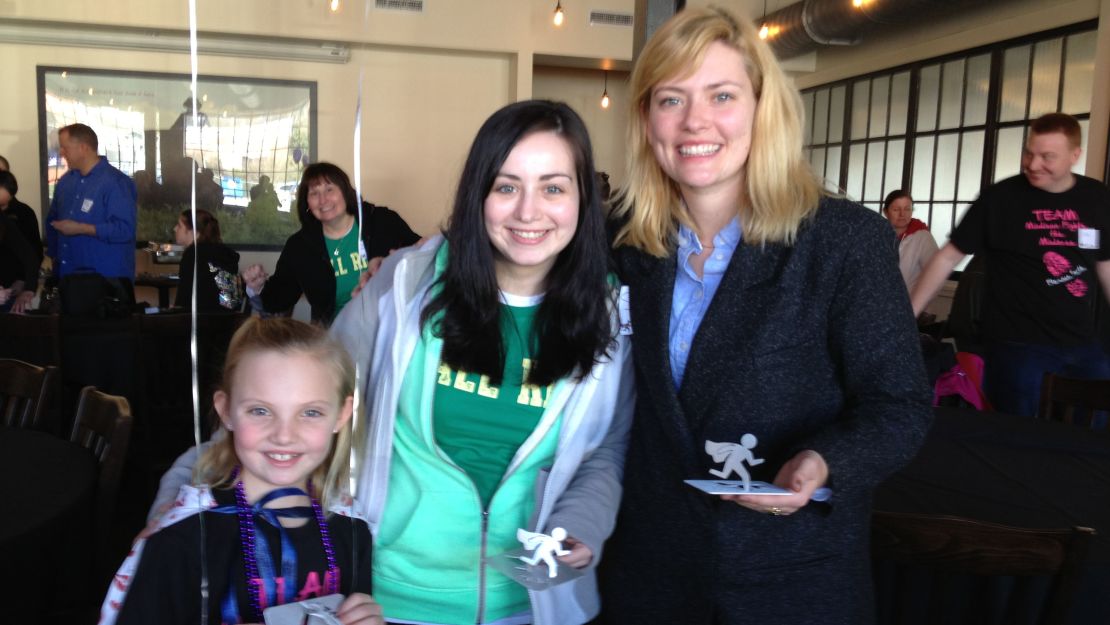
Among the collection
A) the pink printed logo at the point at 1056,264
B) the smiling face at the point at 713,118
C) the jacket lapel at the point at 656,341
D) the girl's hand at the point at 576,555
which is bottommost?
the girl's hand at the point at 576,555

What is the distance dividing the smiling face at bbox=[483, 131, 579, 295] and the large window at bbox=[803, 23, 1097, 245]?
15.1 ft

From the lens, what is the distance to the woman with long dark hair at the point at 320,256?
1837 mm

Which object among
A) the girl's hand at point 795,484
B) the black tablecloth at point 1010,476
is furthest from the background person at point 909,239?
the girl's hand at point 795,484

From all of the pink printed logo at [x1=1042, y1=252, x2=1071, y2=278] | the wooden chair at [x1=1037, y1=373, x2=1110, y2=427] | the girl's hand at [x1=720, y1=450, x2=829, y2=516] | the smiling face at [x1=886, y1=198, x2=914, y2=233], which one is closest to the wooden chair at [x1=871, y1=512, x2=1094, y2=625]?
the girl's hand at [x1=720, y1=450, x2=829, y2=516]

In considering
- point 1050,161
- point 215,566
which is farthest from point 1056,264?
point 215,566

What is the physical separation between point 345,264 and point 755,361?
1.22 meters

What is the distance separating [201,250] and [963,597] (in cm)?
147

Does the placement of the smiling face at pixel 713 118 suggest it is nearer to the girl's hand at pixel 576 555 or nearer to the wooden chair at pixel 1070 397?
the girl's hand at pixel 576 555

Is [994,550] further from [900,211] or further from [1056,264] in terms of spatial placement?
[900,211]

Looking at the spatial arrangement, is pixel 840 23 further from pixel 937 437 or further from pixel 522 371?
pixel 522 371

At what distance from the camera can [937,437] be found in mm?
2152

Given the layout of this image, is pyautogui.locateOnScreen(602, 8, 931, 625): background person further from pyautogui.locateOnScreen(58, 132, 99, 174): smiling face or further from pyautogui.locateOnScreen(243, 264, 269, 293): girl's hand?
pyautogui.locateOnScreen(58, 132, 99, 174): smiling face

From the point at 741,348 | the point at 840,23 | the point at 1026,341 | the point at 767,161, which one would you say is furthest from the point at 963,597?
the point at 840,23

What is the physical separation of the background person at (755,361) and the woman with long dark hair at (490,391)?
9cm
